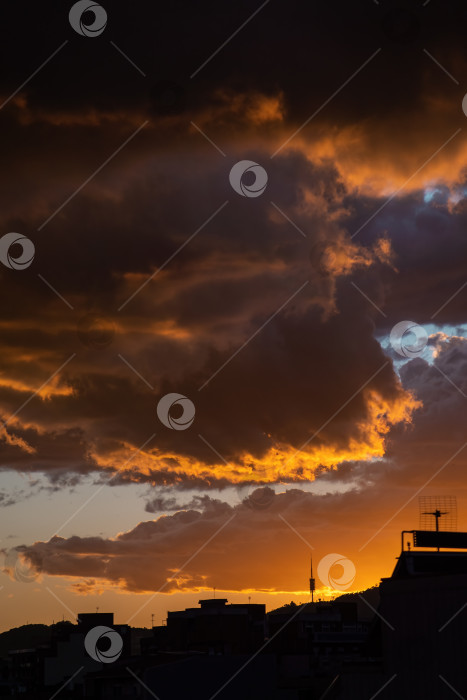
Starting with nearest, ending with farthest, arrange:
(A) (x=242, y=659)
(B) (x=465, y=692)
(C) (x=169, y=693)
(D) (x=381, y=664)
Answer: (B) (x=465, y=692)
(D) (x=381, y=664)
(C) (x=169, y=693)
(A) (x=242, y=659)

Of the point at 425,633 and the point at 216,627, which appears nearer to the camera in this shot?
the point at 425,633

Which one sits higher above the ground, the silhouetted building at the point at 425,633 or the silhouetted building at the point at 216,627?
the silhouetted building at the point at 216,627

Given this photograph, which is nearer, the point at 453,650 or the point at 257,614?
the point at 453,650

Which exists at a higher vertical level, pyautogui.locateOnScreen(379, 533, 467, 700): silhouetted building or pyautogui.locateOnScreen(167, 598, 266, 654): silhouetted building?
pyautogui.locateOnScreen(167, 598, 266, 654): silhouetted building

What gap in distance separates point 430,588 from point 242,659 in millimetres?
23242

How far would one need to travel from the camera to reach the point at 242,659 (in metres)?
56.0

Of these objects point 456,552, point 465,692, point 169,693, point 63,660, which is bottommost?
point 465,692

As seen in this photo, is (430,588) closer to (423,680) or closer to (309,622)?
(423,680)

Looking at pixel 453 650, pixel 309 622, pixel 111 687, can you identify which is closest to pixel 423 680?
pixel 453 650

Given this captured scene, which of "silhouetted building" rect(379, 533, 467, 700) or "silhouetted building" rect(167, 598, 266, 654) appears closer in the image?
"silhouetted building" rect(379, 533, 467, 700)

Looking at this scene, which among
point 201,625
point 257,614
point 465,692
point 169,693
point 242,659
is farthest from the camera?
point 257,614

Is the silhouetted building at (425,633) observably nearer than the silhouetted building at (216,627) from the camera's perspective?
Yes

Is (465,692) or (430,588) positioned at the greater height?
(430,588)

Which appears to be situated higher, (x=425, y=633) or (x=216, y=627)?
(x=216, y=627)
